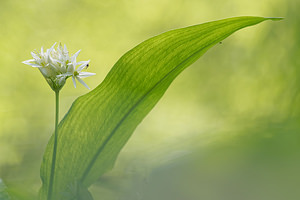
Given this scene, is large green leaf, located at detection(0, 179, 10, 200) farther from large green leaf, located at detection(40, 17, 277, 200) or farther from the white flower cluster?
the white flower cluster

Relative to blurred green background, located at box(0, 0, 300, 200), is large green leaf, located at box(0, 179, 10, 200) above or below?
below

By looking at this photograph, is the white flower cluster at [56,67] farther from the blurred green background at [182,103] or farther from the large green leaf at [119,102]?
the blurred green background at [182,103]

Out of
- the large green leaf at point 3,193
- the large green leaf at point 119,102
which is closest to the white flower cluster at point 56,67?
the large green leaf at point 119,102

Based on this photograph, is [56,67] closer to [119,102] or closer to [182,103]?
[119,102]

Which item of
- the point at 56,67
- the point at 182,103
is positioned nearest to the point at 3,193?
the point at 56,67

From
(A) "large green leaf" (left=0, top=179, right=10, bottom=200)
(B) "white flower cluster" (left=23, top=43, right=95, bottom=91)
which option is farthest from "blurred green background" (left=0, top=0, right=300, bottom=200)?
(B) "white flower cluster" (left=23, top=43, right=95, bottom=91)

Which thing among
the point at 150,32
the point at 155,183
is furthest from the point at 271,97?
the point at 155,183
